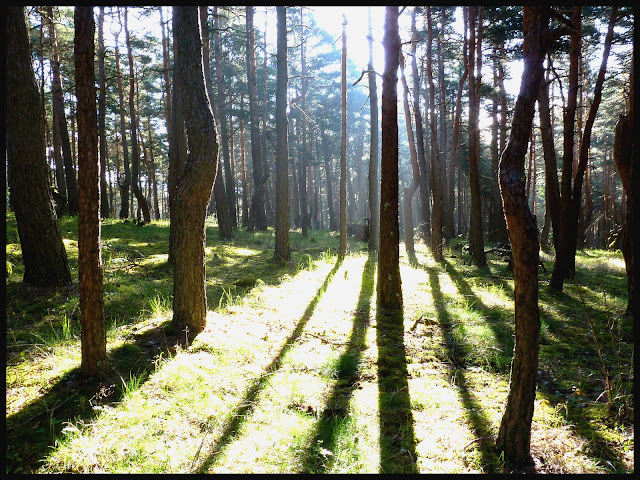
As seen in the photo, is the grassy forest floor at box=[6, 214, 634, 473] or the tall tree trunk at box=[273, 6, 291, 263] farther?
the tall tree trunk at box=[273, 6, 291, 263]

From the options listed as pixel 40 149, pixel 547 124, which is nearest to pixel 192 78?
pixel 40 149

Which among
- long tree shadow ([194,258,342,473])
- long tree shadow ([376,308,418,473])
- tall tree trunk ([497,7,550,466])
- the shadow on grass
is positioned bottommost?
long tree shadow ([376,308,418,473])

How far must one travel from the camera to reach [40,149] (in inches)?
274

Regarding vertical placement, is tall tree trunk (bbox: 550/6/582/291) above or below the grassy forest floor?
above

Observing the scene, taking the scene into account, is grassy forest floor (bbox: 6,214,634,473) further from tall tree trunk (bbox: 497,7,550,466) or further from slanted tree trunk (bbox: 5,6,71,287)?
slanted tree trunk (bbox: 5,6,71,287)

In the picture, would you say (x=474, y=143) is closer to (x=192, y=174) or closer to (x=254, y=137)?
(x=192, y=174)

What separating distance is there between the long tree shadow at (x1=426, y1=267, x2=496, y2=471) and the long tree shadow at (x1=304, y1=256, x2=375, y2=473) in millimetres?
1282

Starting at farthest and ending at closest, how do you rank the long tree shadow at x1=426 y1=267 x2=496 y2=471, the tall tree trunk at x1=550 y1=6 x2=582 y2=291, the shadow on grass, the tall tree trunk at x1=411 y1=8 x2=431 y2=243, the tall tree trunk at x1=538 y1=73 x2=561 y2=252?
the tall tree trunk at x1=411 y1=8 x2=431 y2=243
the tall tree trunk at x1=538 y1=73 x2=561 y2=252
the tall tree trunk at x1=550 y1=6 x2=582 y2=291
the long tree shadow at x1=426 y1=267 x2=496 y2=471
the shadow on grass

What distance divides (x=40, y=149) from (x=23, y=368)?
170 inches

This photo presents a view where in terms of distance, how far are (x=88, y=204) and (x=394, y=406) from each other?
3949 millimetres

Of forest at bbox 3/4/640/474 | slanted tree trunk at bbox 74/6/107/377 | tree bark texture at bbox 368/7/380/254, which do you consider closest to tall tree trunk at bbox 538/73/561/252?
forest at bbox 3/4/640/474

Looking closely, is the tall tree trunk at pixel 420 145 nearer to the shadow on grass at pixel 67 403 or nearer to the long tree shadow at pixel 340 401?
the long tree shadow at pixel 340 401

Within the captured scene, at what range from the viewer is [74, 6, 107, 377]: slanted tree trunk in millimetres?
3793

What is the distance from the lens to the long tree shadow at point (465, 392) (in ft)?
11.2
